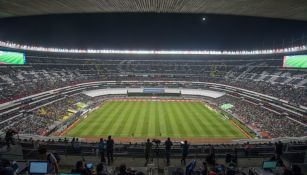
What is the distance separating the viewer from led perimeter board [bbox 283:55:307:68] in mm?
44956

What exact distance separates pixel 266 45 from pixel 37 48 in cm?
6453

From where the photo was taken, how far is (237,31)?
54.3 meters

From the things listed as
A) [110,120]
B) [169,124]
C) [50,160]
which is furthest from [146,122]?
[50,160]

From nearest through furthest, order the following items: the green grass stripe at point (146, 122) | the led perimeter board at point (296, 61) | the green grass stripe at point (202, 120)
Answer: the green grass stripe at point (146, 122), the green grass stripe at point (202, 120), the led perimeter board at point (296, 61)

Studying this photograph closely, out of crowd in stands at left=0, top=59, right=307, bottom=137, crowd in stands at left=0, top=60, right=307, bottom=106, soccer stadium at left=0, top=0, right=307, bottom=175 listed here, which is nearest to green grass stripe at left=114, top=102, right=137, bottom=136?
soccer stadium at left=0, top=0, right=307, bottom=175

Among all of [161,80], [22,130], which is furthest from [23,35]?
[161,80]

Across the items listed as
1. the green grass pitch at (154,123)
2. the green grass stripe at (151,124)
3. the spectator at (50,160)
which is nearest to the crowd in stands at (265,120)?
the green grass pitch at (154,123)

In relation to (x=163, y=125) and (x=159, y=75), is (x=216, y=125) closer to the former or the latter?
(x=163, y=125)

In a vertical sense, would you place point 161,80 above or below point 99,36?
below

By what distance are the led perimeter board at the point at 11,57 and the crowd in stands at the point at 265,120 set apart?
45860mm

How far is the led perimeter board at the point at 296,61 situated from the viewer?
44956 mm

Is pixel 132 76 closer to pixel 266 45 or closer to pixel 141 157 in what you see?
pixel 266 45

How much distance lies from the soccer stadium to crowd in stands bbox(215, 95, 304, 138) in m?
0.25

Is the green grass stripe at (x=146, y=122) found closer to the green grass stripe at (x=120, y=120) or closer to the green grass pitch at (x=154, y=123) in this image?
the green grass pitch at (x=154, y=123)
